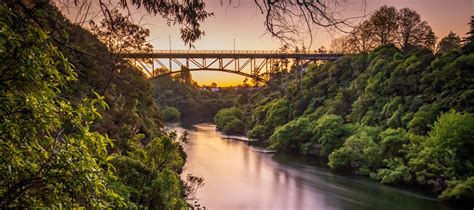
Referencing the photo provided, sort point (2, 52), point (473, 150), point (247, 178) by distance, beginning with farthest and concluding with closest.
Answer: point (247, 178), point (473, 150), point (2, 52)

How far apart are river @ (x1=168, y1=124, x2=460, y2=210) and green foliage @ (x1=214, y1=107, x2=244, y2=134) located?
770 inches

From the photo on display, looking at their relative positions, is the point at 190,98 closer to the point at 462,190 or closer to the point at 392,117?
the point at 392,117

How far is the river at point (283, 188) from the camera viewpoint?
2123cm

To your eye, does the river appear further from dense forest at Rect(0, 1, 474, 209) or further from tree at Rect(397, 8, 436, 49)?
tree at Rect(397, 8, 436, 49)

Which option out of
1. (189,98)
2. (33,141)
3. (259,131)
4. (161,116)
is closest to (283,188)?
(161,116)

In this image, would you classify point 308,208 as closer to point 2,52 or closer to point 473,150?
point 473,150

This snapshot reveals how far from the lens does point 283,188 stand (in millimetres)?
25203

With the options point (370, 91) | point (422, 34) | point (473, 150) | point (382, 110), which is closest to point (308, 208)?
point (473, 150)

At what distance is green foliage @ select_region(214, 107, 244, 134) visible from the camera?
5553 centimetres

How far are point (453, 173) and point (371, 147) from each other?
6.94m

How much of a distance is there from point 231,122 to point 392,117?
2863 cm

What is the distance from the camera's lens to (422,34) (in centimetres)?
4784

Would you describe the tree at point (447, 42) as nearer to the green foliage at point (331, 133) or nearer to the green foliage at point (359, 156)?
the green foliage at point (331, 133)

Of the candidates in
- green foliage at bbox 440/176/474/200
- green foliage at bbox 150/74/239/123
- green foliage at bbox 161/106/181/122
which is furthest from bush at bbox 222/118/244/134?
green foliage at bbox 440/176/474/200
